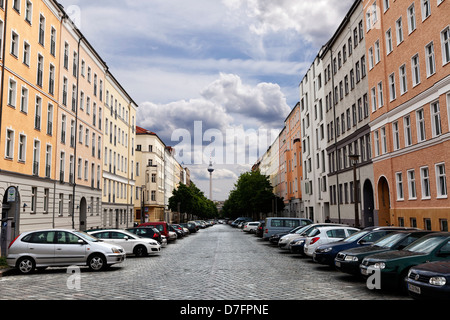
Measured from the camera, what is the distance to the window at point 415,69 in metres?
26.2

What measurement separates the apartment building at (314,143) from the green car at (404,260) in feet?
125

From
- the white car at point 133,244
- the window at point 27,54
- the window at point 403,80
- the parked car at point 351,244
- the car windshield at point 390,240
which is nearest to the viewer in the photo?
the car windshield at point 390,240

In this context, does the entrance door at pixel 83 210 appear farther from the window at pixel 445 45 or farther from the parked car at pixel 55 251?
the window at pixel 445 45

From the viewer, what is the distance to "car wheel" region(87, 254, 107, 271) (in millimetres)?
15898

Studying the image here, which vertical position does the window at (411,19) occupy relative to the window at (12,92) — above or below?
above

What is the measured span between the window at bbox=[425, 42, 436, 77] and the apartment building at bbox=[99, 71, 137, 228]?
1424 inches

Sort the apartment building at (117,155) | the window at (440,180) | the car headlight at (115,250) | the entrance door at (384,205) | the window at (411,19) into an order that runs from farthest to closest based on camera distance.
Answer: the apartment building at (117,155) < the entrance door at (384,205) < the window at (411,19) < the window at (440,180) < the car headlight at (115,250)

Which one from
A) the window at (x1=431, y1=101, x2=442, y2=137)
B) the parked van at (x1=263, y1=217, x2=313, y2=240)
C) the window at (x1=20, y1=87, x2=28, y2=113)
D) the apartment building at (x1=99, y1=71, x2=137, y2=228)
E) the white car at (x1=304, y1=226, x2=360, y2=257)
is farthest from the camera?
the apartment building at (x1=99, y1=71, x2=137, y2=228)

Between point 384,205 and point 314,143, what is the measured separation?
2276cm

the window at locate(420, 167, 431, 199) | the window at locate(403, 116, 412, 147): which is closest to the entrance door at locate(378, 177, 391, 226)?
the window at locate(403, 116, 412, 147)

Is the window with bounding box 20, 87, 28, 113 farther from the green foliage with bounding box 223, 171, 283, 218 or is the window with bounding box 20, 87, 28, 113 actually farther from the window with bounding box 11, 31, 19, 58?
the green foliage with bounding box 223, 171, 283, 218

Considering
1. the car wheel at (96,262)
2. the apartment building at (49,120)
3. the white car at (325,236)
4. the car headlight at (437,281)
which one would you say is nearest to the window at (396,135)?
the white car at (325,236)

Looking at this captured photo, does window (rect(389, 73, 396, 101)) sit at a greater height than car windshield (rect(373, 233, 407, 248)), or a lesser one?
greater
